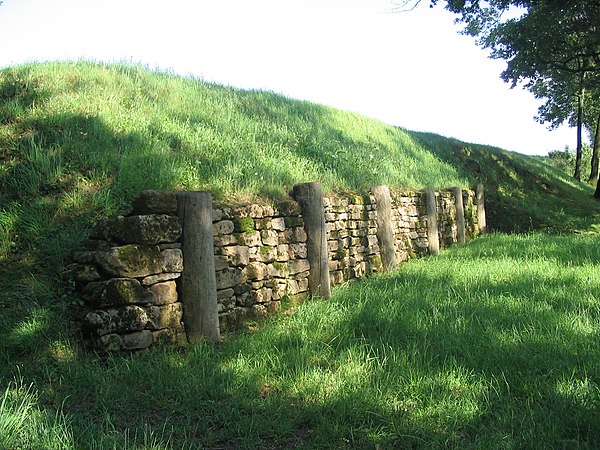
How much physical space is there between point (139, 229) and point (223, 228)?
100 centimetres

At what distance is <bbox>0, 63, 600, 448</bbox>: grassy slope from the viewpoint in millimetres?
3814

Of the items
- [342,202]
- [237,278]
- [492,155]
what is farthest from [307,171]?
[492,155]

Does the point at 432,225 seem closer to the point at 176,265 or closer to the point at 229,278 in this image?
the point at 229,278

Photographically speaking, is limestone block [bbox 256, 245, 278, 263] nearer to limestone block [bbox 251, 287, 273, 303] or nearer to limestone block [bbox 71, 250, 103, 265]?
limestone block [bbox 251, 287, 273, 303]

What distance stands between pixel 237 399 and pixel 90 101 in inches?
207

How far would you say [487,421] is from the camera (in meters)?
3.27

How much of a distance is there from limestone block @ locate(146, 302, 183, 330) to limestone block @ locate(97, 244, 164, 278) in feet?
1.11

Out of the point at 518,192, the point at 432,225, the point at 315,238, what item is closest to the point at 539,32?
the point at 518,192

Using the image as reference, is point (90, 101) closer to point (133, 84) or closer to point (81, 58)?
point (133, 84)

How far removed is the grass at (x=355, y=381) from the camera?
3162 millimetres

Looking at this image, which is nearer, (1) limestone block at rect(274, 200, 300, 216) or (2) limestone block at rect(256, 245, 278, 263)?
(2) limestone block at rect(256, 245, 278, 263)

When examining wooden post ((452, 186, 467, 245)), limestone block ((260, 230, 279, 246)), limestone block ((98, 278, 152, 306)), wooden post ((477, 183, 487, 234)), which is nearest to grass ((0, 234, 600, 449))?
limestone block ((98, 278, 152, 306))

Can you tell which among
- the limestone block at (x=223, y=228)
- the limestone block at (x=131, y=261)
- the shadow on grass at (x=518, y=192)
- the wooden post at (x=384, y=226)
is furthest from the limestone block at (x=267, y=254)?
the shadow on grass at (x=518, y=192)

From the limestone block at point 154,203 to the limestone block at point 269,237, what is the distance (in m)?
1.33
